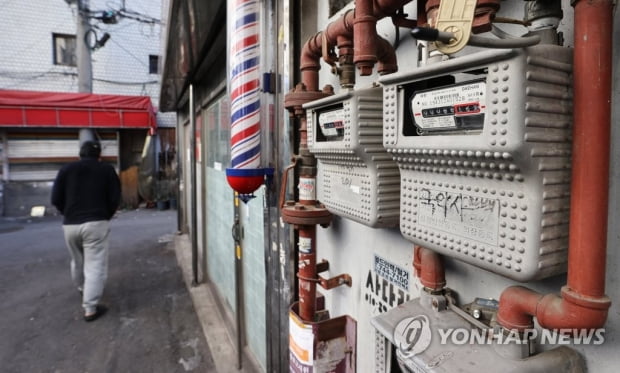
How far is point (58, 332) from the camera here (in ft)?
10.5

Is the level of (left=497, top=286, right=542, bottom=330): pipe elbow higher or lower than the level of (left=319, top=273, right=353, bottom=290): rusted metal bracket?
higher

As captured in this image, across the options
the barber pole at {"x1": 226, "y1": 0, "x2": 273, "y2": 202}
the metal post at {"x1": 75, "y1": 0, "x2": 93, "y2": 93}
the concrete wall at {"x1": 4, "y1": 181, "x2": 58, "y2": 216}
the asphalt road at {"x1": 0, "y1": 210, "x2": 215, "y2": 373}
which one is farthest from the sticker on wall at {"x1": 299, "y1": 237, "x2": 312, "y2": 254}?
the metal post at {"x1": 75, "y1": 0, "x2": 93, "y2": 93}

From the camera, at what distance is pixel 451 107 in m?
0.63

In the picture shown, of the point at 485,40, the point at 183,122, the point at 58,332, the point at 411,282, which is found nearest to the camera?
the point at 485,40

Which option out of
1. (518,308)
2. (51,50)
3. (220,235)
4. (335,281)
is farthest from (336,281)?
(51,50)

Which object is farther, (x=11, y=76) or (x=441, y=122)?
(x=11, y=76)

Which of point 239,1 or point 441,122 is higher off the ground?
point 239,1

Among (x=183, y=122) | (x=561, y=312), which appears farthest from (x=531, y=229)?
(x=183, y=122)

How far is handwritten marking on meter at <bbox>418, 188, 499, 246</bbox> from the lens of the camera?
60 cm

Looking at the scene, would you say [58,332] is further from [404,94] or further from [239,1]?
[404,94]

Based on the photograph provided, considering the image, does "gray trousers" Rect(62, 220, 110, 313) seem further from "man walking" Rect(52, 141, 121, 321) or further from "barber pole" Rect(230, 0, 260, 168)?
"barber pole" Rect(230, 0, 260, 168)

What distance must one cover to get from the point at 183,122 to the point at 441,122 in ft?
21.1

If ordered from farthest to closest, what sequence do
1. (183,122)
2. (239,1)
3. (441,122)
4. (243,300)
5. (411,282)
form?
1. (183,122)
2. (243,300)
3. (239,1)
4. (411,282)
5. (441,122)

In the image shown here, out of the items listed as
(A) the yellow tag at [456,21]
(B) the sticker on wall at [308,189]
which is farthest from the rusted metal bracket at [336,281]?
(A) the yellow tag at [456,21]
